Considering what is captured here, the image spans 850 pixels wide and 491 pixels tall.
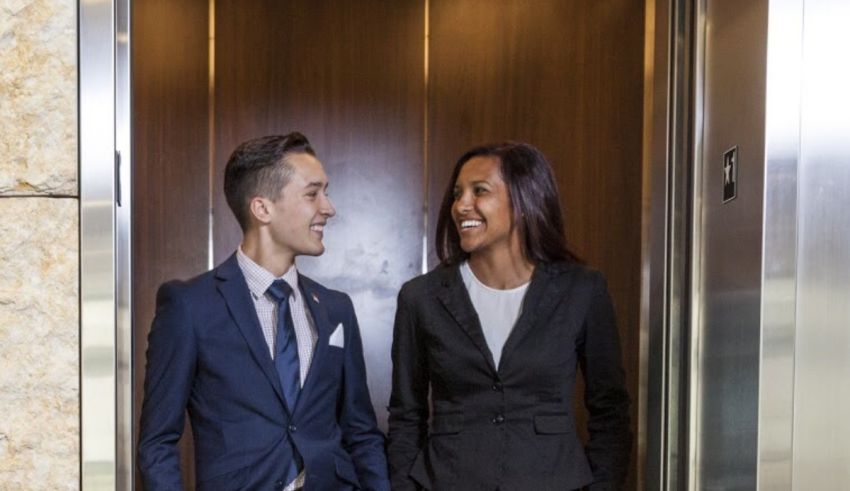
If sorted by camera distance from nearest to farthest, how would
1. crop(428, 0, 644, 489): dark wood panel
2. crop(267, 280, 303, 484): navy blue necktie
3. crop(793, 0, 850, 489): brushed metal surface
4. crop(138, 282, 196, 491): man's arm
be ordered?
crop(793, 0, 850, 489): brushed metal surface, crop(138, 282, 196, 491): man's arm, crop(267, 280, 303, 484): navy blue necktie, crop(428, 0, 644, 489): dark wood panel

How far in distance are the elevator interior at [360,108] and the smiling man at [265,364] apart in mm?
1928

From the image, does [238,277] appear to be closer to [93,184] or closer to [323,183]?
[323,183]

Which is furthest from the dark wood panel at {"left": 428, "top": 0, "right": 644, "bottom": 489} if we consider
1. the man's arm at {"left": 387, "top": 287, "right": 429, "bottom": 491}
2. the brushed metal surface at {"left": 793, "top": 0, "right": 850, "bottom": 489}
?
the brushed metal surface at {"left": 793, "top": 0, "right": 850, "bottom": 489}

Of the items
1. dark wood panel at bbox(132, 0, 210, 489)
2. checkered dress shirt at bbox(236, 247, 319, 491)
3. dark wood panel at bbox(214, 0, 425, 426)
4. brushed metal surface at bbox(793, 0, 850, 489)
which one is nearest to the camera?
brushed metal surface at bbox(793, 0, 850, 489)

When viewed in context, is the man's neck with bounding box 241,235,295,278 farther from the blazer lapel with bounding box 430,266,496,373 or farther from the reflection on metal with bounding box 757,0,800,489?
the reflection on metal with bounding box 757,0,800,489

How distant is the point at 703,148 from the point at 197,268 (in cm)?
294

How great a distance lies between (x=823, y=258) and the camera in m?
2.31

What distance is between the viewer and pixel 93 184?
2.38 metres

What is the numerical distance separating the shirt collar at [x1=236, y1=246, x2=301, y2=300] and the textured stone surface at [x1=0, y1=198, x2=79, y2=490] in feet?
2.57

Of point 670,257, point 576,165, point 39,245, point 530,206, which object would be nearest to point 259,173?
point 530,206

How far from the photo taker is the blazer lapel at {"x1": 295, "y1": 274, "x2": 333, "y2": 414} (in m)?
3.07

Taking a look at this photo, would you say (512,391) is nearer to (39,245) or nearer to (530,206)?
(530,206)

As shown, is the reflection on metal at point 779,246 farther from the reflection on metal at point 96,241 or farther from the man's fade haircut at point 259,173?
the man's fade haircut at point 259,173

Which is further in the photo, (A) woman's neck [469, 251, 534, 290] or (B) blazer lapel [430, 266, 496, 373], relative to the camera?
(A) woman's neck [469, 251, 534, 290]
